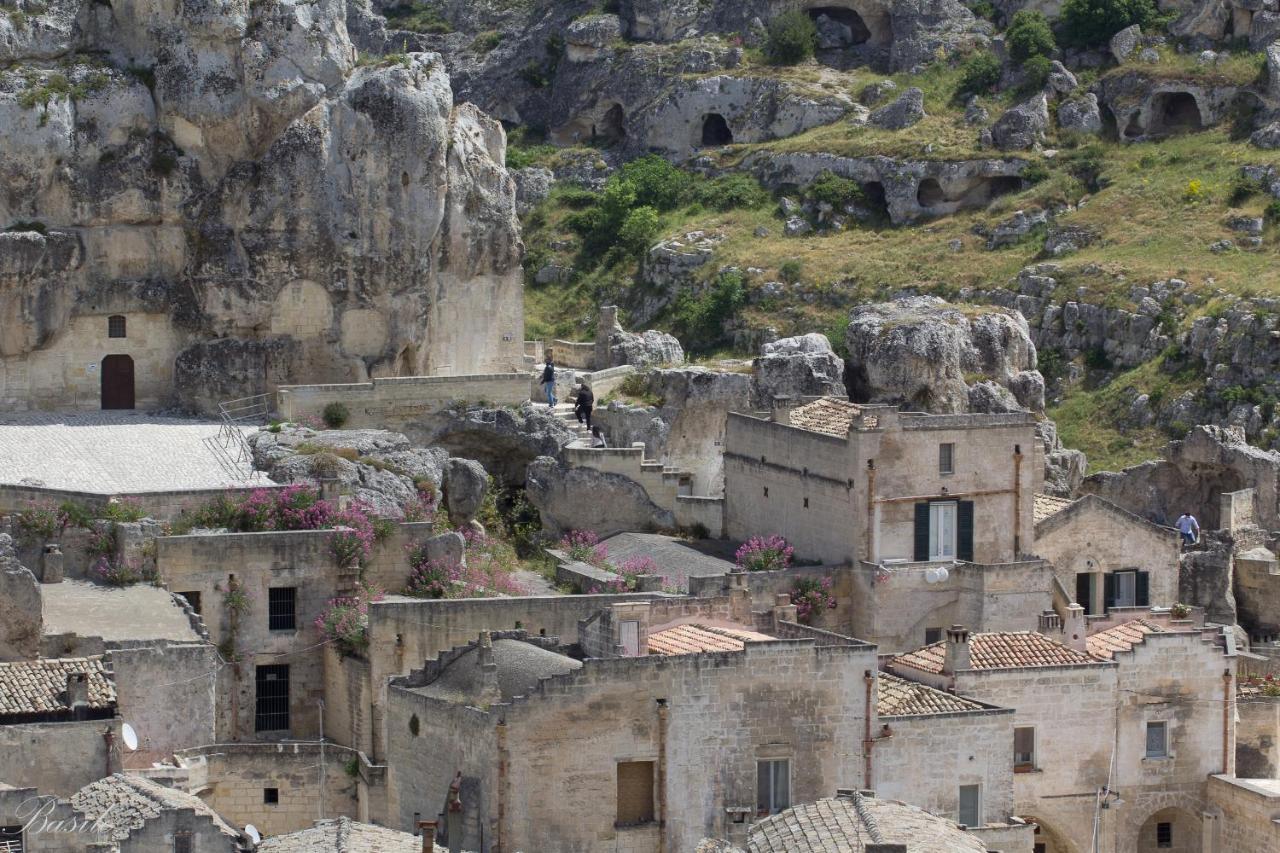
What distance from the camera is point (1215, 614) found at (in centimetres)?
7294

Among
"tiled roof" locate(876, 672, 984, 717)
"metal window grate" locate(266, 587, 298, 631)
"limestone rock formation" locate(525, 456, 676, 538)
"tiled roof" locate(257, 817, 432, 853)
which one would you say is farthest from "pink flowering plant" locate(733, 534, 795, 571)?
"tiled roof" locate(257, 817, 432, 853)

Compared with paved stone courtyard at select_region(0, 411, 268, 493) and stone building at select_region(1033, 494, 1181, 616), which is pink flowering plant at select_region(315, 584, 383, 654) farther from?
stone building at select_region(1033, 494, 1181, 616)

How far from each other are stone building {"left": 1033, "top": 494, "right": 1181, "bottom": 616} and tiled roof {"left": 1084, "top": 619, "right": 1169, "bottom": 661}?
3.48 meters

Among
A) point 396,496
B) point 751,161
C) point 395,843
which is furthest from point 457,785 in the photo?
point 751,161

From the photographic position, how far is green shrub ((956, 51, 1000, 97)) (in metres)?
102

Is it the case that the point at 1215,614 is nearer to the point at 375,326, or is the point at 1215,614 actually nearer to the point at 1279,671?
the point at 1279,671

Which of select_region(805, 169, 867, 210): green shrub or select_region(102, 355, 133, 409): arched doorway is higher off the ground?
select_region(805, 169, 867, 210): green shrub

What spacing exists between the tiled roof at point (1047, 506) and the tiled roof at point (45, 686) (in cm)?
2174

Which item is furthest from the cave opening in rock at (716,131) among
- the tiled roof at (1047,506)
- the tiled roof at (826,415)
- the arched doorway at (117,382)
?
the tiled roof at (826,415)

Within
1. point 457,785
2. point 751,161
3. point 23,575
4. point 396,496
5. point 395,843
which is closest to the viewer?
point 395,843

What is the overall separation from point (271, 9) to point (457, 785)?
25.6 meters

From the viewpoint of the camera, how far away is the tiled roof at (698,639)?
183ft

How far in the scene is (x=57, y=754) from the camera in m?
52.4

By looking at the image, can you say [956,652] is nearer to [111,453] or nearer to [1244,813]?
[1244,813]
